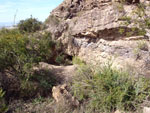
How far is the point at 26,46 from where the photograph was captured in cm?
533

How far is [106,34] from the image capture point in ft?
19.5

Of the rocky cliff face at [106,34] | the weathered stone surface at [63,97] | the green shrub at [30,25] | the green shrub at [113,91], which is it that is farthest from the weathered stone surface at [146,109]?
the green shrub at [30,25]

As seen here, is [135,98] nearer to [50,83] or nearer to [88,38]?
[50,83]

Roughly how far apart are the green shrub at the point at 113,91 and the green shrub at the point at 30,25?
20.9 feet

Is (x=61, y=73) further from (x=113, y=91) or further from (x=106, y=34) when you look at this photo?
(x=113, y=91)

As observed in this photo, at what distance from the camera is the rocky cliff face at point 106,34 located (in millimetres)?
4809

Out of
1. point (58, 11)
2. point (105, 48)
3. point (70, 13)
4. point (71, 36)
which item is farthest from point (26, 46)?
point (58, 11)

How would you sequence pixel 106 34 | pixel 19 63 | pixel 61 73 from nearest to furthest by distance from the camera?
pixel 19 63
pixel 61 73
pixel 106 34

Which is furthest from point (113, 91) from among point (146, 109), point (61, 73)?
point (61, 73)

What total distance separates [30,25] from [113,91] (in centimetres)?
749

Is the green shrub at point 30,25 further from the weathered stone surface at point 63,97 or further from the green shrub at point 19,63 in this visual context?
the weathered stone surface at point 63,97

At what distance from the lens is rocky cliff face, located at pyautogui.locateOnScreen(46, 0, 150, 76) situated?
4.81 metres

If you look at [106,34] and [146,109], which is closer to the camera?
[146,109]

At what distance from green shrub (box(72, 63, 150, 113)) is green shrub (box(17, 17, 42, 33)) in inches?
251
